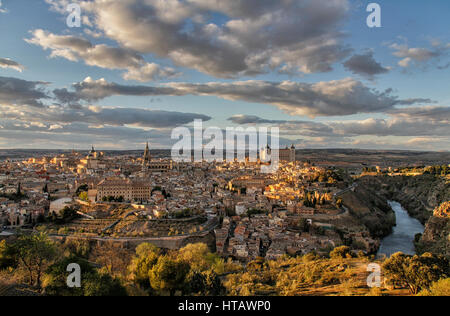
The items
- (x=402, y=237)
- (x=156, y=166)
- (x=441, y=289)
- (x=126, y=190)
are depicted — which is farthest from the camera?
(x=156, y=166)

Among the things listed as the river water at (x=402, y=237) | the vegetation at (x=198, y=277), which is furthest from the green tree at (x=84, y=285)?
the river water at (x=402, y=237)

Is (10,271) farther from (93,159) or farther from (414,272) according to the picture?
(93,159)

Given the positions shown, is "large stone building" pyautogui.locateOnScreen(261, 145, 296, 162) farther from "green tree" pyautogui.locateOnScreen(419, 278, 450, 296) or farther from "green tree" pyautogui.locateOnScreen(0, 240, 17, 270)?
"green tree" pyautogui.locateOnScreen(419, 278, 450, 296)

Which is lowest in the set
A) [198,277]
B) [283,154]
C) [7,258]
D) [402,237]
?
[402,237]

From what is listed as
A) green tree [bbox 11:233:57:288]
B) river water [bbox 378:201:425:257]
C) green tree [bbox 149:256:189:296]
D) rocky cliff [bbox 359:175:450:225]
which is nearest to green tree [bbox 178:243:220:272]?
green tree [bbox 149:256:189:296]

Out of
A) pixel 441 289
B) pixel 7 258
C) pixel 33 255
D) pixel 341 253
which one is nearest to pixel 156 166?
pixel 341 253

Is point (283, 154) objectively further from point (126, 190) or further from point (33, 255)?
point (33, 255)
